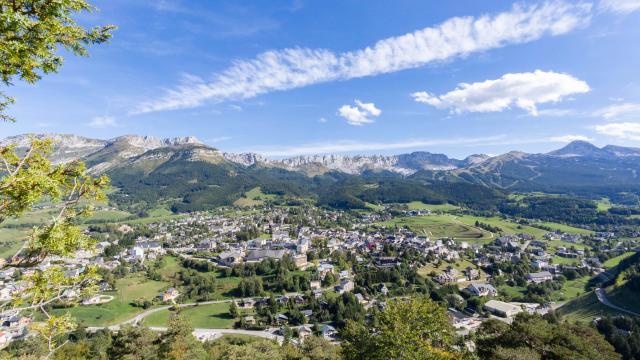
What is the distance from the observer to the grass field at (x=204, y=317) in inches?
2758

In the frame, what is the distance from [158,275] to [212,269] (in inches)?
633

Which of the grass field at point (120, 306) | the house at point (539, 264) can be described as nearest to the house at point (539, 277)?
the house at point (539, 264)

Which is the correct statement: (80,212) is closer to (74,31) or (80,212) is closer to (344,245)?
(74,31)

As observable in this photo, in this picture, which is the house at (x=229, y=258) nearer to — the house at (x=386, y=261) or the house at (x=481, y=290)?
the house at (x=386, y=261)

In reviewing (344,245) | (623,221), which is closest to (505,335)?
(344,245)

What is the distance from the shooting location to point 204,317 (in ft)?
→ 244

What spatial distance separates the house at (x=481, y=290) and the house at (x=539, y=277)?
65.0 feet

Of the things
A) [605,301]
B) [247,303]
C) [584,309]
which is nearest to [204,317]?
[247,303]

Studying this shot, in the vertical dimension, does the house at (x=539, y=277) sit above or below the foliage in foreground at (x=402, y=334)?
below

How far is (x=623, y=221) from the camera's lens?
194m

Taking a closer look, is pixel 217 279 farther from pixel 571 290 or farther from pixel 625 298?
pixel 571 290

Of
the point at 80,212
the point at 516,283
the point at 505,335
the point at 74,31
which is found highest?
the point at 74,31

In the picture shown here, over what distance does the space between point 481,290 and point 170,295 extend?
85.4 metres

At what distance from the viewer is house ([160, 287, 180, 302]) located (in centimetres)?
8288
